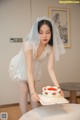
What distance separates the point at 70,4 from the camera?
12.8ft

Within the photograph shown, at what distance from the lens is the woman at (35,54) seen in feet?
6.06

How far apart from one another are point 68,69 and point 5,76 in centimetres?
126

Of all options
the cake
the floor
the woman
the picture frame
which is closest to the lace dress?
the woman

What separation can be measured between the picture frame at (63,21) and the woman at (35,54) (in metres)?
1.81

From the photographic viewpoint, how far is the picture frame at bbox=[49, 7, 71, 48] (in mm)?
3819

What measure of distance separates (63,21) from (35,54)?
2065 millimetres

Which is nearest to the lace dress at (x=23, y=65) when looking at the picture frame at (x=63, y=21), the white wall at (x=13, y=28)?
the white wall at (x=13, y=28)

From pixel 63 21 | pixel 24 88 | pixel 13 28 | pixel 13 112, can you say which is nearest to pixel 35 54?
pixel 24 88

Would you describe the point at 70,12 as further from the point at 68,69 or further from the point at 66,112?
the point at 66,112

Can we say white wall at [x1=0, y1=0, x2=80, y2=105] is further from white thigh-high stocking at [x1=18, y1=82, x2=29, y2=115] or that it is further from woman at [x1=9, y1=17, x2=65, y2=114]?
white thigh-high stocking at [x1=18, y1=82, x2=29, y2=115]

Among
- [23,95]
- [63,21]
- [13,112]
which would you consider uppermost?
[63,21]

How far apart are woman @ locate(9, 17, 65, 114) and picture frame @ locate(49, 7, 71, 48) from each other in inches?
71.4

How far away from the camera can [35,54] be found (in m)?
2.00

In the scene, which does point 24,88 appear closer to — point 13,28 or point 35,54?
point 35,54
